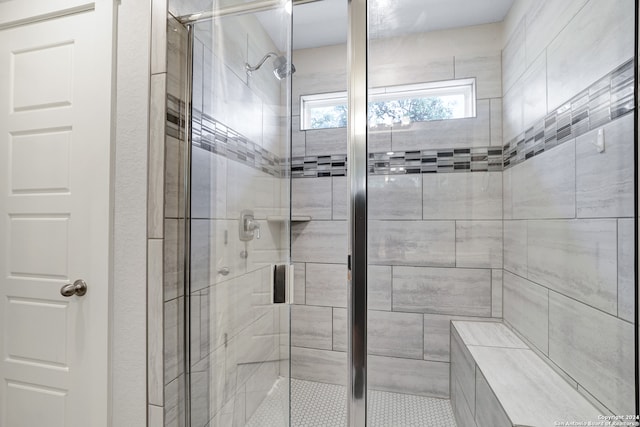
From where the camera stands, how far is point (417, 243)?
1.61 metres

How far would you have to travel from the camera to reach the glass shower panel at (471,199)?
1.15 m

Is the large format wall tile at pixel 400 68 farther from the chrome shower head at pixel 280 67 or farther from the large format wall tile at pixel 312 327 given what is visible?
the large format wall tile at pixel 312 327

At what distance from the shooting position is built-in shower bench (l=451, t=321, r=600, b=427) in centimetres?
95

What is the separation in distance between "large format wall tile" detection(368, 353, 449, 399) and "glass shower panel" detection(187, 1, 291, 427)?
60 cm

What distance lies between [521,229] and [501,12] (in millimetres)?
1194

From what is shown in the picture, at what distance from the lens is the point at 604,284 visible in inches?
35.6

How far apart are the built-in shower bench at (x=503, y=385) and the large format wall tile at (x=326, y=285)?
0.78m

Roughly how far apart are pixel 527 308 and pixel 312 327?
1.34m

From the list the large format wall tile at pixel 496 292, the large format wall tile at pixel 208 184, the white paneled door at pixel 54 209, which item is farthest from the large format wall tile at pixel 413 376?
the white paneled door at pixel 54 209

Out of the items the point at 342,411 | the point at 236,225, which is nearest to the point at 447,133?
→ the point at 236,225

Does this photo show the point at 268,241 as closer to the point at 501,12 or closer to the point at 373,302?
the point at 373,302

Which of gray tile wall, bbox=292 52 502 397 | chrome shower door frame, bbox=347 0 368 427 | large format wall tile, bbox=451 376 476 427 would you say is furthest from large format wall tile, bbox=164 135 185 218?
large format wall tile, bbox=451 376 476 427

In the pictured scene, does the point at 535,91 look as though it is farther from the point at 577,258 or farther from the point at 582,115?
the point at 577,258

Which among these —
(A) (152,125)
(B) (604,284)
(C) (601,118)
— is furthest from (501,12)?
(A) (152,125)
